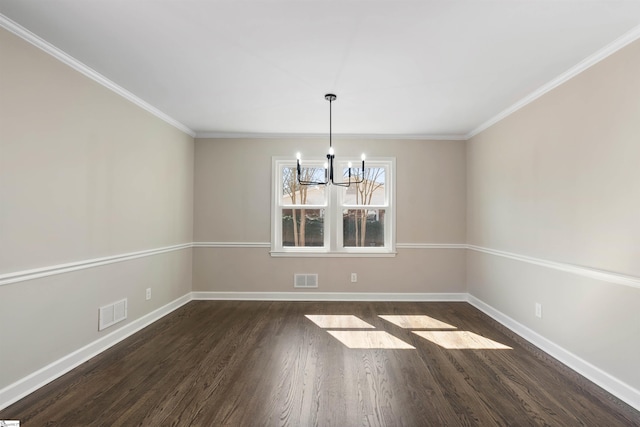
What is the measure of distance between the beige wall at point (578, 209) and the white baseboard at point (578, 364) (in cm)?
4

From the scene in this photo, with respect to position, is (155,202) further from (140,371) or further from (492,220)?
(492,220)

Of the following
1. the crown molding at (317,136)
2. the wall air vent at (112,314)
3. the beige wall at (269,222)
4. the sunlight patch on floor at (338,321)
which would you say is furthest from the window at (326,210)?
the wall air vent at (112,314)

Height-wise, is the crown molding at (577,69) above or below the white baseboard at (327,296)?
above

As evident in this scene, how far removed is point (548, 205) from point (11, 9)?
4330mm

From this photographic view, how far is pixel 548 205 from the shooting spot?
3.14 m

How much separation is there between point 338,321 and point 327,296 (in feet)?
3.32

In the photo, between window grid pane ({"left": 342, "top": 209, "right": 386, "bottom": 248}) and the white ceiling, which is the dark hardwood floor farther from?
the white ceiling

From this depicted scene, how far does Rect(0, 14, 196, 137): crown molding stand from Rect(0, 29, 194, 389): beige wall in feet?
0.13

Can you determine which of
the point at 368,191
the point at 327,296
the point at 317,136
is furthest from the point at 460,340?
the point at 317,136

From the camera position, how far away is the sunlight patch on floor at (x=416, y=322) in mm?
3779

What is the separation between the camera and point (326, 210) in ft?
16.6

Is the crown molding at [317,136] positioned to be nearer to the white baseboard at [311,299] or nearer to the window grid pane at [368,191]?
the window grid pane at [368,191]

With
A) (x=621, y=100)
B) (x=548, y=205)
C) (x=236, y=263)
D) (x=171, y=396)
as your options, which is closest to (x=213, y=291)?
(x=236, y=263)

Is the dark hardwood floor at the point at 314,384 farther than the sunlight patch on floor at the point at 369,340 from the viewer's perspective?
No
